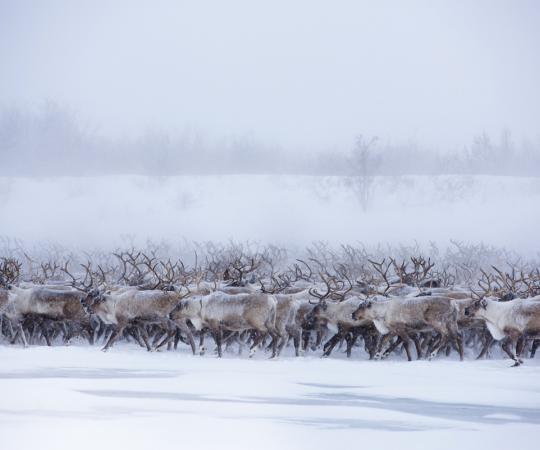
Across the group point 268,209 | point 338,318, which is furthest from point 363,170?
point 338,318

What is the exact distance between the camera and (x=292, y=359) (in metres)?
13.8

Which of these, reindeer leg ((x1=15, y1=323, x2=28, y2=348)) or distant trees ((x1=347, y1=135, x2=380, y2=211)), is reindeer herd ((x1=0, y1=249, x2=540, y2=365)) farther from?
distant trees ((x1=347, y1=135, x2=380, y2=211))

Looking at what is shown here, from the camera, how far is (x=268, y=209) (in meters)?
66.5

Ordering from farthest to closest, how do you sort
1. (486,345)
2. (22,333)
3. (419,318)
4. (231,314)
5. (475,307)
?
(22,333)
(486,345)
(231,314)
(419,318)
(475,307)

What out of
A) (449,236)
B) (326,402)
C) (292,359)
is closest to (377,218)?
(449,236)

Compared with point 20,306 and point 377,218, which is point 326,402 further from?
point 377,218

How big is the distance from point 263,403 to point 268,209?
56.8 m

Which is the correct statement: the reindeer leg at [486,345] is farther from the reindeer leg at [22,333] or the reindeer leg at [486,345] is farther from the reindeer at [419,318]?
the reindeer leg at [22,333]

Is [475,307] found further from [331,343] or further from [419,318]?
[331,343]

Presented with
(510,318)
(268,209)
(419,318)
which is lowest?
(419,318)

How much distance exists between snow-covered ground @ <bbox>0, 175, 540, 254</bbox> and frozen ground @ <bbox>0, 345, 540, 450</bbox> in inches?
1596

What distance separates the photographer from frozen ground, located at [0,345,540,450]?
8062 millimetres

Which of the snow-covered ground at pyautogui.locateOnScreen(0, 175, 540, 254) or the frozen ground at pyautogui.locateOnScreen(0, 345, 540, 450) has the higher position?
the snow-covered ground at pyautogui.locateOnScreen(0, 175, 540, 254)

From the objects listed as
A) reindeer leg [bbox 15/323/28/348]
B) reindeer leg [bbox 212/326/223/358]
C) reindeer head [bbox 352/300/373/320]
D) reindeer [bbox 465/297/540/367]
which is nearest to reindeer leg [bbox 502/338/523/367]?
reindeer [bbox 465/297/540/367]
